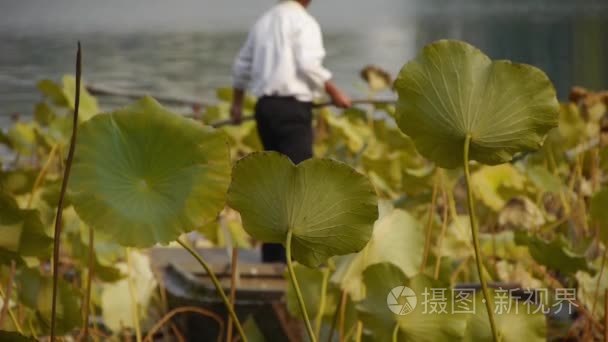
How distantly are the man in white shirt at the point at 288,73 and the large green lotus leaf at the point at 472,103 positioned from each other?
1.73 meters

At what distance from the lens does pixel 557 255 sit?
108cm

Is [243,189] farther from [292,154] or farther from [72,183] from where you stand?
[292,154]

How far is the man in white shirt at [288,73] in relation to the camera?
98.9 inches

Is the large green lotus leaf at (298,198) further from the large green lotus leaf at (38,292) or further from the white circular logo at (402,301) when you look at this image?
the large green lotus leaf at (38,292)

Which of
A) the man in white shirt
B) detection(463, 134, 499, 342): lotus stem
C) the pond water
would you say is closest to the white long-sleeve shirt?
the man in white shirt

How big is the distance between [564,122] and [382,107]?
0.78 meters

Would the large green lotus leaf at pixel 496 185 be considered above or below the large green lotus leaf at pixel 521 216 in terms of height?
below

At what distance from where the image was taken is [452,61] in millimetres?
758

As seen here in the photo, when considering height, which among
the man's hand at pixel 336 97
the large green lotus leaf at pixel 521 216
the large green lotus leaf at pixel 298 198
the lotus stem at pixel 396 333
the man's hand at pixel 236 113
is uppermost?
the large green lotus leaf at pixel 298 198

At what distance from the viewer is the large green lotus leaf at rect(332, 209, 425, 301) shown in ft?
3.13

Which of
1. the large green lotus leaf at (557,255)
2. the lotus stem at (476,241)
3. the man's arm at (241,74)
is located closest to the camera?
the lotus stem at (476,241)

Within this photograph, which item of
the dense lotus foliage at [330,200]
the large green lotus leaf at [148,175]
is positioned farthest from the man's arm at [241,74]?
the large green lotus leaf at [148,175]

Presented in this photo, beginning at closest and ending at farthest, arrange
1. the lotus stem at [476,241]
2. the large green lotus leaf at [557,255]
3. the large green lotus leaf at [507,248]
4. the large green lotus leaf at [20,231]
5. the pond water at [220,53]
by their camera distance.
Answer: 1. the lotus stem at [476,241]
2. the large green lotus leaf at [20,231]
3. the large green lotus leaf at [557,255]
4. the large green lotus leaf at [507,248]
5. the pond water at [220,53]

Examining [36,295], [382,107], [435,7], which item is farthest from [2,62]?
[435,7]
